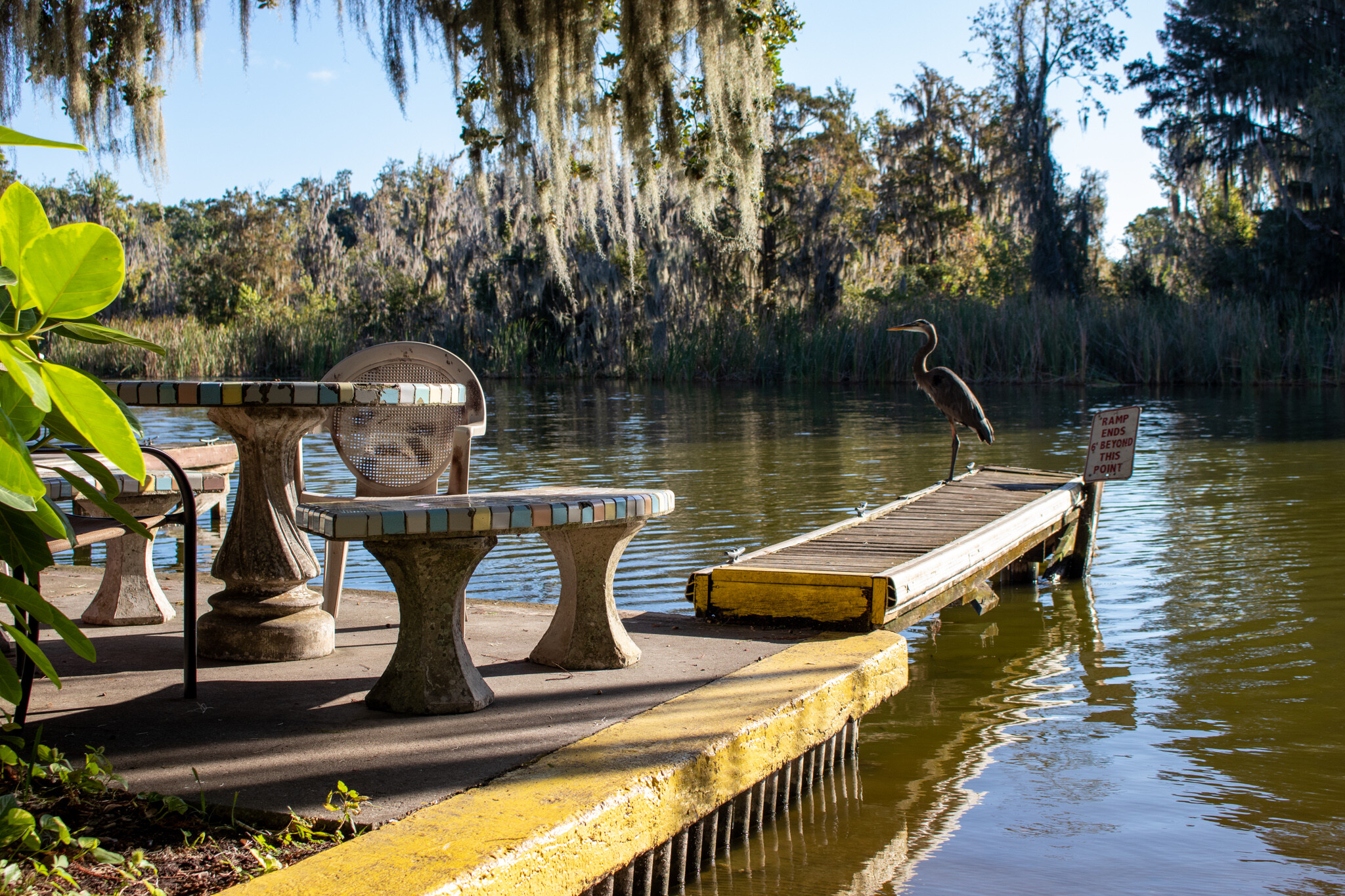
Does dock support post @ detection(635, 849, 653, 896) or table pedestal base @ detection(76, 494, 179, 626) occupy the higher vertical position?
table pedestal base @ detection(76, 494, 179, 626)

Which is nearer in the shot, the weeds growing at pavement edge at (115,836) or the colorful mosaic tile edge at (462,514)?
the weeds growing at pavement edge at (115,836)

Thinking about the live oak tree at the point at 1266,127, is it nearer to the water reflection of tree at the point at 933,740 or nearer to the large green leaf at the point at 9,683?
the water reflection of tree at the point at 933,740

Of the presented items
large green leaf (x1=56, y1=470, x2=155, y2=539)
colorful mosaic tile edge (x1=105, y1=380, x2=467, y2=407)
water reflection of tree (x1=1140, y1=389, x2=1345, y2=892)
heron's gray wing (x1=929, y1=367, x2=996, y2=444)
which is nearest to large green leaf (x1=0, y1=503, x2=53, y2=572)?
large green leaf (x1=56, y1=470, x2=155, y2=539)

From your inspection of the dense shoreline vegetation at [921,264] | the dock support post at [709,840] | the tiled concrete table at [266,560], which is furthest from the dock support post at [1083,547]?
the dense shoreline vegetation at [921,264]

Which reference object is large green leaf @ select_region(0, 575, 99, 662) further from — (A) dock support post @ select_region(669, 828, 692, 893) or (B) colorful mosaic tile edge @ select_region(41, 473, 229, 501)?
(B) colorful mosaic tile edge @ select_region(41, 473, 229, 501)

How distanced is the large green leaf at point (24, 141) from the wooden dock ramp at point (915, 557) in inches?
137

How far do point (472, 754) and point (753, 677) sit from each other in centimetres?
96

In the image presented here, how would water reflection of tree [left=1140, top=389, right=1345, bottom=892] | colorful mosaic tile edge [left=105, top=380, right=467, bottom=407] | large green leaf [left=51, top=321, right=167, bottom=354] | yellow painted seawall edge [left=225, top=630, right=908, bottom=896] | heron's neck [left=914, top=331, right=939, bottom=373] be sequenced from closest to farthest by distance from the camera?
large green leaf [left=51, top=321, right=167, bottom=354]
yellow painted seawall edge [left=225, top=630, right=908, bottom=896]
colorful mosaic tile edge [left=105, top=380, right=467, bottom=407]
water reflection of tree [left=1140, top=389, right=1345, bottom=892]
heron's neck [left=914, top=331, right=939, bottom=373]

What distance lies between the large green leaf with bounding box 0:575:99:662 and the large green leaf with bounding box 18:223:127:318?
385mm

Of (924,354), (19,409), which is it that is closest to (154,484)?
(19,409)

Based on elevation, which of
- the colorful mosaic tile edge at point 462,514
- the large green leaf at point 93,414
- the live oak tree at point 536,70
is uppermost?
the live oak tree at point 536,70

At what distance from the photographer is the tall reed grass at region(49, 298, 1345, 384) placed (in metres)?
24.0

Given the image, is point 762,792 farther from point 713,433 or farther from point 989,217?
point 989,217

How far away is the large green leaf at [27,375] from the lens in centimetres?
103
